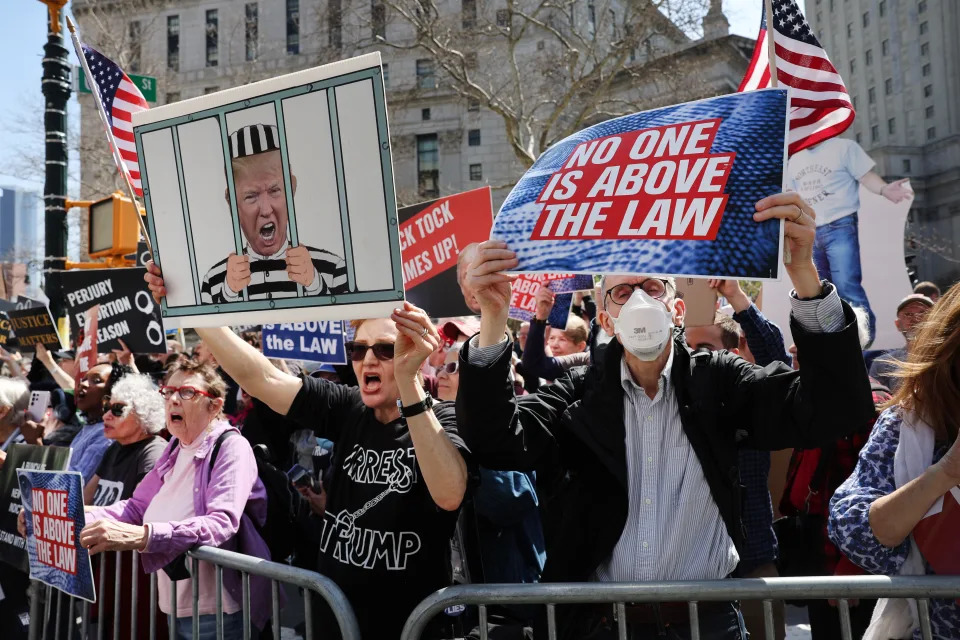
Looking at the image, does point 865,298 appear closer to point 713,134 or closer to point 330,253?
point 713,134

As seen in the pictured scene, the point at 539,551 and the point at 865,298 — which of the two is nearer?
the point at 539,551

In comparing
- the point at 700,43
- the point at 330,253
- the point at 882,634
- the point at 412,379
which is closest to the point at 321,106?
the point at 330,253

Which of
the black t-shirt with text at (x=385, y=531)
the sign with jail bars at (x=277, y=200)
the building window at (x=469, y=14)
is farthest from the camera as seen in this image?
the building window at (x=469, y=14)

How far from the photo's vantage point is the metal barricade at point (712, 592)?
6.96 feet

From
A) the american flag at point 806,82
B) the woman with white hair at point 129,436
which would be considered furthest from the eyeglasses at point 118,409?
the american flag at point 806,82

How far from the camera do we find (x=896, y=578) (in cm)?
213

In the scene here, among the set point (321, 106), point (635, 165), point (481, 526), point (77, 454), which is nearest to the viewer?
point (635, 165)

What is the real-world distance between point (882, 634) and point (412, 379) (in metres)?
Answer: 1.47

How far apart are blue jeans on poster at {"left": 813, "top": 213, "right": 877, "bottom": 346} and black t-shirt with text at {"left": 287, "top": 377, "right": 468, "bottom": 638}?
3918 mm

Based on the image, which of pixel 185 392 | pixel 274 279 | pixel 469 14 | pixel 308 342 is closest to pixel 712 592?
pixel 274 279

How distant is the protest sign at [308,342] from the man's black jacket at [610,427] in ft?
10.2

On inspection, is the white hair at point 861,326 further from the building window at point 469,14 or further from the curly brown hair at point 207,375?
the building window at point 469,14

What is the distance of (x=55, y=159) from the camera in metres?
9.13

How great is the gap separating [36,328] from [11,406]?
418 cm
